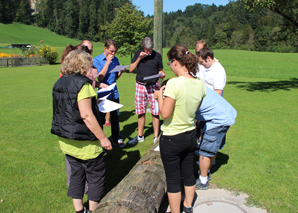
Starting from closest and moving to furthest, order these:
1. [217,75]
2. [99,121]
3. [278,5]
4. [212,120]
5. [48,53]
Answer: [99,121] < [212,120] < [217,75] < [278,5] < [48,53]

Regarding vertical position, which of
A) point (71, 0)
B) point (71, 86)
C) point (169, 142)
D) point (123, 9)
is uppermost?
point (71, 0)

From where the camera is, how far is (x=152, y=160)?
10.8ft

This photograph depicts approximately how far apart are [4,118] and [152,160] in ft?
18.6

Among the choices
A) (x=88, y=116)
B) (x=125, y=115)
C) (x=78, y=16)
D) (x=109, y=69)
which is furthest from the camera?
(x=78, y=16)

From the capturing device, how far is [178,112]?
7.86 ft

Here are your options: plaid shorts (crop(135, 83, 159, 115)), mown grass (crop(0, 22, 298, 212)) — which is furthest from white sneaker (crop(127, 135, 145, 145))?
plaid shorts (crop(135, 83, 159, 115))

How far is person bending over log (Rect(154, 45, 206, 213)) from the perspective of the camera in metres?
2.30

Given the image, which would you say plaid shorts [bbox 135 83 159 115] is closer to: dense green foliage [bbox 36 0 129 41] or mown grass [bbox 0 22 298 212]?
mown grass [bbox 0 22 298 212]

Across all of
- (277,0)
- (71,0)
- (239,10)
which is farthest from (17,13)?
(277,0)

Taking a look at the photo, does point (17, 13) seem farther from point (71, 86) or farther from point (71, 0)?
point (71, 86)

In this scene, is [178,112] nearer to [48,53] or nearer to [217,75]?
[217,75]

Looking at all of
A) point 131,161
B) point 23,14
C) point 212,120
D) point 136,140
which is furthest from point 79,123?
point 23,14

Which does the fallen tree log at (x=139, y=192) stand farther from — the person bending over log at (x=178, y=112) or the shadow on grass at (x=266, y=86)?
the shadow on grass at (x=266, y=86)

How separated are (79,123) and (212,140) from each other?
179 cm
